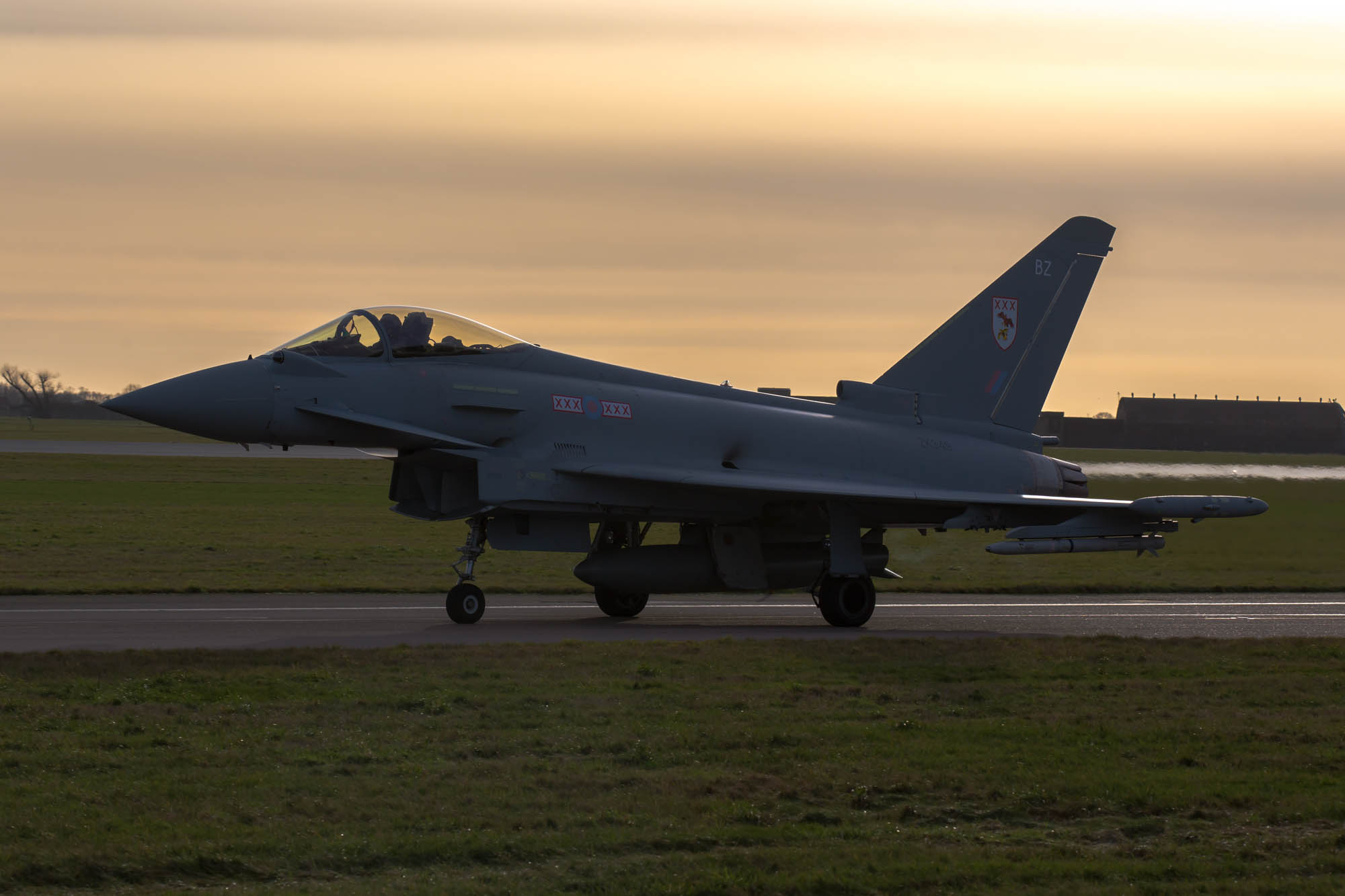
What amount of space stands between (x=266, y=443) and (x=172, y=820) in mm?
9756

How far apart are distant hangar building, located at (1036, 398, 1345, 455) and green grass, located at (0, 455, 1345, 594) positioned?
194 ft

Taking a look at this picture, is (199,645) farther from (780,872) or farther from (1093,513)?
(1093,513)

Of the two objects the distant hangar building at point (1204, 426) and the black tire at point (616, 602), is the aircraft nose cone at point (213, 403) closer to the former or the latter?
the black tire at point (616, 602)

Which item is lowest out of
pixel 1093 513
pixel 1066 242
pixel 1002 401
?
pixel 1093 513

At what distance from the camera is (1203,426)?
98500 millimetres

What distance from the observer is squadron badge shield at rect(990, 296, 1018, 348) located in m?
21.7

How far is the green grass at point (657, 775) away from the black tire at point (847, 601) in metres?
4.82

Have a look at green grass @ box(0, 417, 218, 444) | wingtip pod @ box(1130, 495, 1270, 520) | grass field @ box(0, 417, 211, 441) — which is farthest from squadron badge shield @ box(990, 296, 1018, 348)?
grass field @ box(0, 417, 211, 441)

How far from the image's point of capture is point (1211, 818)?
8023mm

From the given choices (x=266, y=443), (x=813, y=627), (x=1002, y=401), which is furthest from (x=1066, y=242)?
(x=266, y=443)

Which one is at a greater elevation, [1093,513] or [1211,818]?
[1093,513]

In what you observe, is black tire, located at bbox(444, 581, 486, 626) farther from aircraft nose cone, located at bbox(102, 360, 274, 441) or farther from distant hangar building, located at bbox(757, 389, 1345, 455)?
distant hangar building, located at bbox(757, 389, 1345, 455)

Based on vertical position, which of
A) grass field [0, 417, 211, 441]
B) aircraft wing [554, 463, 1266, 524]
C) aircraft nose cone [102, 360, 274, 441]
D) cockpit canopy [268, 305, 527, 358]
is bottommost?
aircraft wing [554, 463, 1266, 524]

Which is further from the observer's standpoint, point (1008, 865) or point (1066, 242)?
point (1066, 242)
